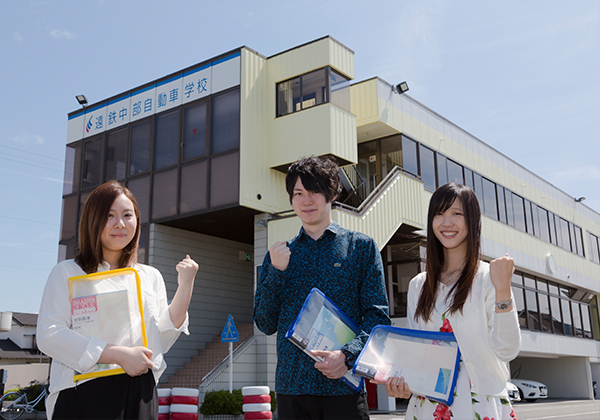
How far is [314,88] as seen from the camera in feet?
52.3

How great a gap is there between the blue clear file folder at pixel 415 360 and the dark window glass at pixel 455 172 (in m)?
18.5

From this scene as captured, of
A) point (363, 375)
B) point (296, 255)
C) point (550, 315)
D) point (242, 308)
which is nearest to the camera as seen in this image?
point (363, 375)

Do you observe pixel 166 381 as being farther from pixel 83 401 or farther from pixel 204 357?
pixel 83 401

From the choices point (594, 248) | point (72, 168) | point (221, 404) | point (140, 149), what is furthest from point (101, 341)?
point (594, 248)

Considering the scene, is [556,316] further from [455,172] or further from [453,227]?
[453,227]

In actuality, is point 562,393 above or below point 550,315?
below

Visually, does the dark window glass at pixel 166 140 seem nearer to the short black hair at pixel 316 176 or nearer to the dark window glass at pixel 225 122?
the dark window glass at pixel 225 122

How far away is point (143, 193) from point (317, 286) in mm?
14826

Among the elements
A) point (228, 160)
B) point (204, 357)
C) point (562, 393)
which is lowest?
point (562, 393)

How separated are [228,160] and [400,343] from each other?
12933mm

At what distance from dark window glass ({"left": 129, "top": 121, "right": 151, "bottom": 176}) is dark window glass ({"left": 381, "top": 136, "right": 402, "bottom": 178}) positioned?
776cm

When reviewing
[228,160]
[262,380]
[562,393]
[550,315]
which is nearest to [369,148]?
[228,160]

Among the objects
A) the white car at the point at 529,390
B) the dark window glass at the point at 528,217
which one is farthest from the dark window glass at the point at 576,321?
the white car at the point at 529,390

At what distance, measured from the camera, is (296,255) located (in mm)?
3182
